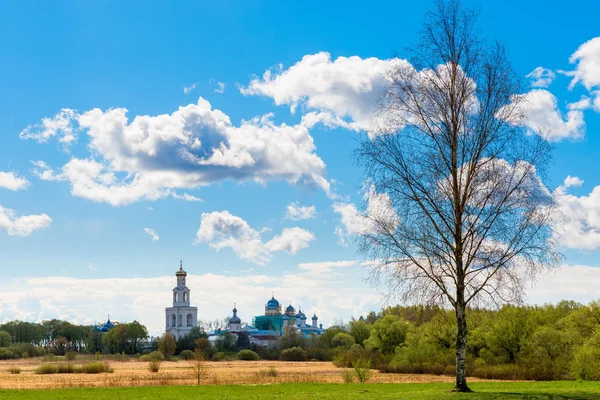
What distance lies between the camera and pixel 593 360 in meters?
43.8

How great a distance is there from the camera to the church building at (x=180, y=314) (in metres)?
190

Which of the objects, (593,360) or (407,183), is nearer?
(407,183)

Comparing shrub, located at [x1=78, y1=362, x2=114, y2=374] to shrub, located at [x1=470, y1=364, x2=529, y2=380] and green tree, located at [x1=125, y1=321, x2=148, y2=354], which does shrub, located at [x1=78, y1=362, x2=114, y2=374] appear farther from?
green tree, located at [x1=125, y1=321, x2=148, y2=354]

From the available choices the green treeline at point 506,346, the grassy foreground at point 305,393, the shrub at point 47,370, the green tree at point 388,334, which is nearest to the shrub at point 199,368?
the grassy foreground at point 305,393

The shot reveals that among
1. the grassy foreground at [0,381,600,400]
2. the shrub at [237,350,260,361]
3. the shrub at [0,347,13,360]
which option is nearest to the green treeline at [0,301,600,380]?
the grassy foreground at [0,381,600,400]

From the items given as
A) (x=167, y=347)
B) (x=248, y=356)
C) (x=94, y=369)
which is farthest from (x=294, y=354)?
(x=94, y=369)

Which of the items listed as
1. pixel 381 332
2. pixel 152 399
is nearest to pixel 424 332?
pixel 381 332

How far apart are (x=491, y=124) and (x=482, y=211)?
3.26 metres

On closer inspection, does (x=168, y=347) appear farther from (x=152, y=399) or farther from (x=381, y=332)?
(x=152, y=399)

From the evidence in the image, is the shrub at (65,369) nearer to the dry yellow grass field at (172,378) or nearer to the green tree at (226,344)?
the dry yellow grass field at (172,378)

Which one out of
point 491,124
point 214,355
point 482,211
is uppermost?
point 491,124

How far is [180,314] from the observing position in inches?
7530

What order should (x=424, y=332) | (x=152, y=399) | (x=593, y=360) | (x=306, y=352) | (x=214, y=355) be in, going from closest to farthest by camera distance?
(x=152, y=399), (x=593, y=360), (x=424, y=332), (x=306, y=352), (x=214, y=355)

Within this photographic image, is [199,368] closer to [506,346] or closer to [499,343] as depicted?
[499,343]
